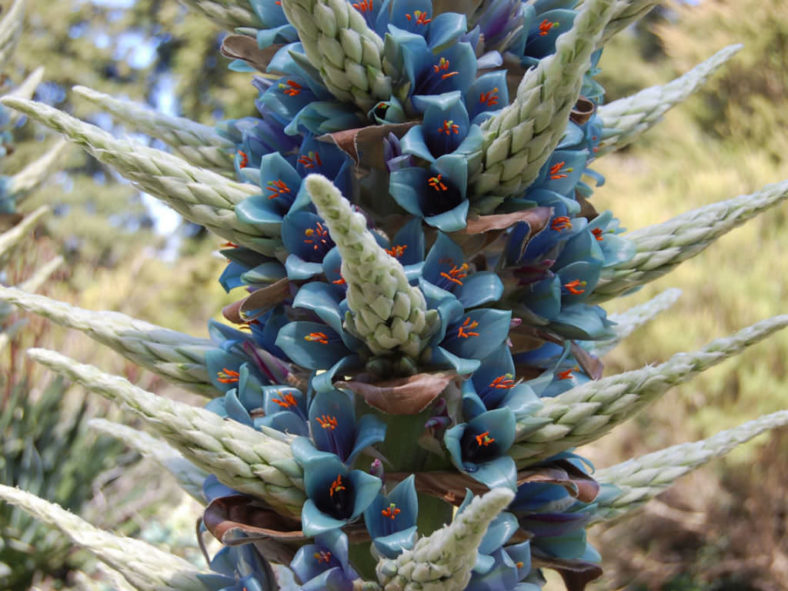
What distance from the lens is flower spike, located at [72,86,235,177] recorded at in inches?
50.9

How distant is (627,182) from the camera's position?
7.86 metres

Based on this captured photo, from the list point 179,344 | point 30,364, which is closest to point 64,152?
point 30,364

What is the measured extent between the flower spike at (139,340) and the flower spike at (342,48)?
18.8 inches

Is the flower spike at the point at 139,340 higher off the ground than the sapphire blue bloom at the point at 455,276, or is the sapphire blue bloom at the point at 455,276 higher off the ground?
the sapphire blue bloom at the point at 455,276

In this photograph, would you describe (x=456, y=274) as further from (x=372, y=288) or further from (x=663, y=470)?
(x=663, y=470)

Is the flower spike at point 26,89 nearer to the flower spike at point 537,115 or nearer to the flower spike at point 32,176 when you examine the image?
the flower spike at point 32,176

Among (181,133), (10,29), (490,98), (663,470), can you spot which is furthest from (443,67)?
(10,29)

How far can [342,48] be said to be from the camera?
1.05 metres

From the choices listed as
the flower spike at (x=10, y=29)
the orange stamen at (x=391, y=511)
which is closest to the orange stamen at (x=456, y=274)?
the orange stamen at (x=391, y=511)

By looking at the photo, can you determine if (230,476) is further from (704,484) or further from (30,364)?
(704,484)

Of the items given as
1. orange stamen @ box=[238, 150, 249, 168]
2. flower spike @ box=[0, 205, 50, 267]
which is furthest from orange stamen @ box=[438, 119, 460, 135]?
flower spike @ box=[0, 205, 50, 267]

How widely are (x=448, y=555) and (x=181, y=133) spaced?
2.96 feet

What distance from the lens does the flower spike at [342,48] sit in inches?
39.6

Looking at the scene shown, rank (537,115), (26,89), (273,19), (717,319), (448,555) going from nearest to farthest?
(448,555)
(537,115)
(273,19)
(26,89)
(717,319)
